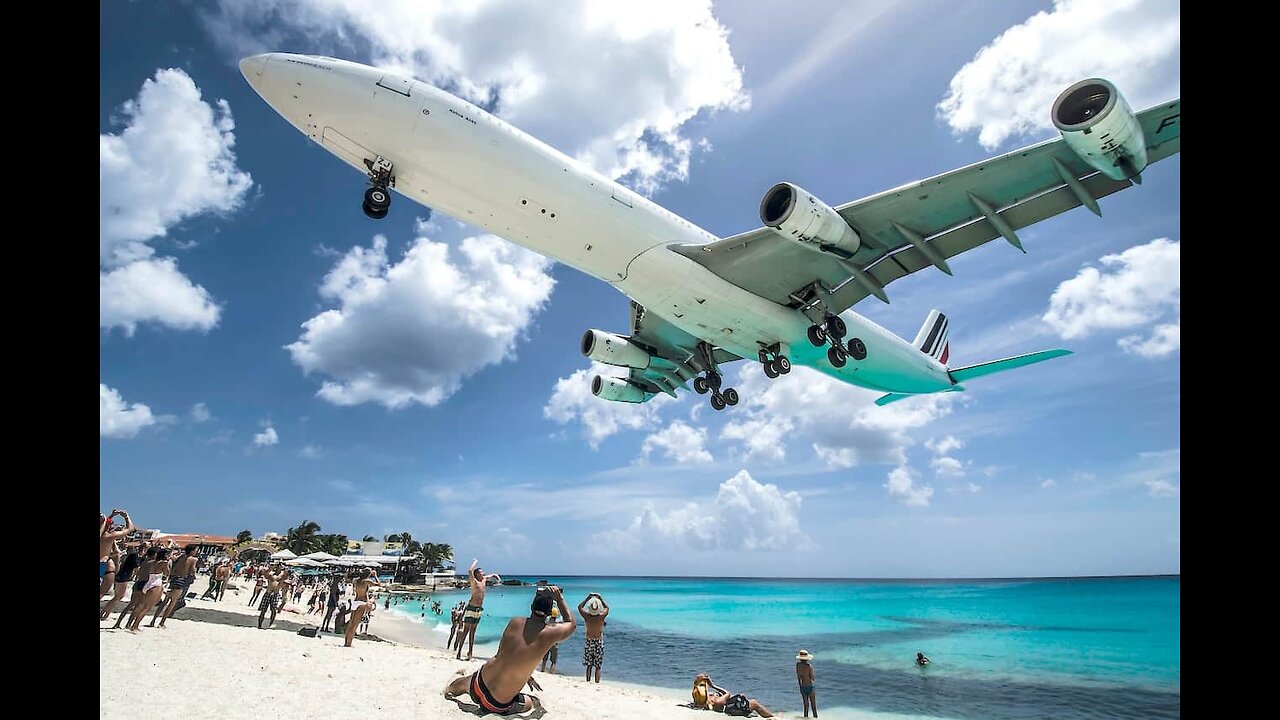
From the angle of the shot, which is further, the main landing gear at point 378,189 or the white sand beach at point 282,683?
the main landing gear at point 378,189

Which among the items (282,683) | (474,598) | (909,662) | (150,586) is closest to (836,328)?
(474,598)

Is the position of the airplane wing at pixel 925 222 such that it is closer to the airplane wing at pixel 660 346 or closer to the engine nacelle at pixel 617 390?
the airplane wing at pixel 660 346

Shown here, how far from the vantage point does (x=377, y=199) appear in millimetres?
14320

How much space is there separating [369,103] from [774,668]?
29447mm

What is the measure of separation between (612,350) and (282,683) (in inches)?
629

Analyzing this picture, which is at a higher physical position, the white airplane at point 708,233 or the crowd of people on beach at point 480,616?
the white airplane at point 708,233

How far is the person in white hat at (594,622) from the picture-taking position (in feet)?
39.2

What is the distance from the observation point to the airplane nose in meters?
14.0

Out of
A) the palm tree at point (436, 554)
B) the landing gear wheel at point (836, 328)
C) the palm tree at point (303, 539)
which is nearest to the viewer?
the landing gear wheel at point (836, 328)

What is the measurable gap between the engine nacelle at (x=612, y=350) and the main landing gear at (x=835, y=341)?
296 inches

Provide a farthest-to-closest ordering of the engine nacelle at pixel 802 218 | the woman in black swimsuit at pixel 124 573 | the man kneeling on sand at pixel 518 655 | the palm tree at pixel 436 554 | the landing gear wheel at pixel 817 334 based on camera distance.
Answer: the palm tree at pixel 436 554
the landing gear wheel at pixel 817 334
the engine nacelle at pixel 802 218
the woman in black swimsuit at pixel 124 573
the man kneeling on sand at pixel 518 655

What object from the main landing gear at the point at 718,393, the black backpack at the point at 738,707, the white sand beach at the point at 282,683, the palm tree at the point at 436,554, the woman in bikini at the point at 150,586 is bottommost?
the palm tree at the point at 436,554

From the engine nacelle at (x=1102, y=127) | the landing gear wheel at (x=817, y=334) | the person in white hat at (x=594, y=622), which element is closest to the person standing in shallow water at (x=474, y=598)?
the person in white hat at (x=594, y=622)
